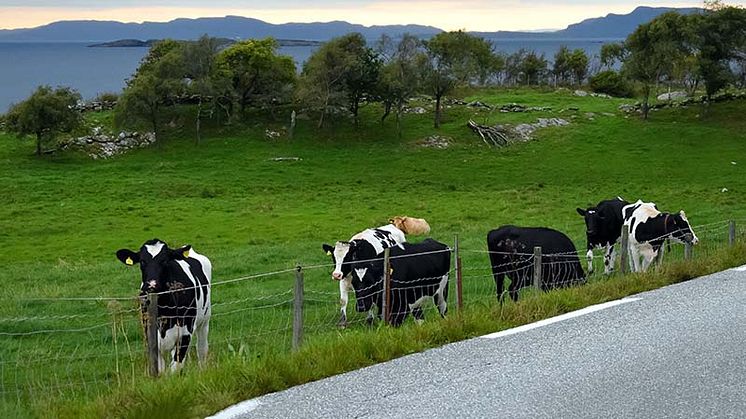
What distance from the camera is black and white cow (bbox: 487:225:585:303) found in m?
15.7

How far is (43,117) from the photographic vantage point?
170 ft

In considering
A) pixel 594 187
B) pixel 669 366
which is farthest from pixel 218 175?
pixel 669 366

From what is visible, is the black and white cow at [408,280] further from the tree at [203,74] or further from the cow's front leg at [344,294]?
the tree at [203,74]

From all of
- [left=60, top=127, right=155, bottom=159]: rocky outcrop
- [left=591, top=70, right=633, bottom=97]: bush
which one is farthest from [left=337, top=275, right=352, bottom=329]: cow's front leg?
[left=591, top=70, right=633, bottom=97]: bush

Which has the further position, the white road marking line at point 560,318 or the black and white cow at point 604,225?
the black and white cow at point 604,225

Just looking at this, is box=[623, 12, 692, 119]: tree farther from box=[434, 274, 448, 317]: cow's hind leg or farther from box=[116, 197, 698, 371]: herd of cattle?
box=[434, 274, 448, 317]: cow's hind leg

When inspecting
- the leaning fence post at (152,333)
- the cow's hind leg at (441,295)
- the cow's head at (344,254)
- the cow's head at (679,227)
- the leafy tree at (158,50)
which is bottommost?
the cow's hind leg at (441,295)

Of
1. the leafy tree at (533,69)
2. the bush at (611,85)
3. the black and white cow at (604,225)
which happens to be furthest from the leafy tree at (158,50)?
the leafy tree at (533,69)

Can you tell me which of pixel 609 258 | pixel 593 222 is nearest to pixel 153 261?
pixel 609 258

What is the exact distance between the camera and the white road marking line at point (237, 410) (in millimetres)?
7332

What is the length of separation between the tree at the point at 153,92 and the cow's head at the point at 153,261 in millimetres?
44237

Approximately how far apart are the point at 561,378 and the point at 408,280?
5.54 m

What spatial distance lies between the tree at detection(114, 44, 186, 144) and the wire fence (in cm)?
3699

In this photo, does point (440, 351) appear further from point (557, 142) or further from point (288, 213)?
point (557, 142)
